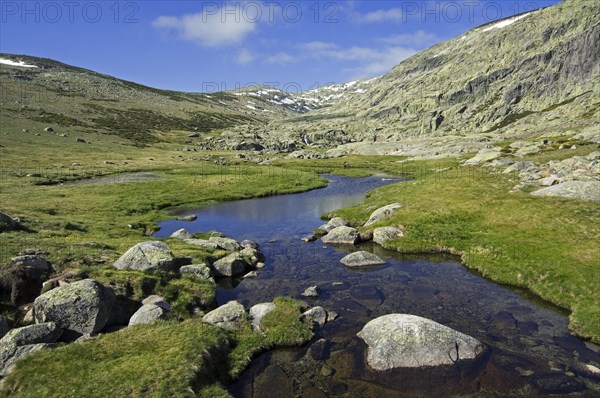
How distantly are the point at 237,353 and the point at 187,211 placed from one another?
182 feet

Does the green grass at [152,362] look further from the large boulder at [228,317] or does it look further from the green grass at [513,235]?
the green grass at [513,235]

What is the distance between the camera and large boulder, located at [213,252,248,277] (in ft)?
122

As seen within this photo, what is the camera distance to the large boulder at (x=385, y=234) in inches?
1822

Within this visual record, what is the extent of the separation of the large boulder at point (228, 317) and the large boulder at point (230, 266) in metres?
9.69

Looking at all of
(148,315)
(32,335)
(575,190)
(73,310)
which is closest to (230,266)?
(148,315)

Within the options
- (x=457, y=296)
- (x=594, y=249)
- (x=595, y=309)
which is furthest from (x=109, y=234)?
(x=594, y=249)

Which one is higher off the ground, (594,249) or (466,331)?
(594,249)

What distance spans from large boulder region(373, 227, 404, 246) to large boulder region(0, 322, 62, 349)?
3512 cm

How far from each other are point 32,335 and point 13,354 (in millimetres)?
1630

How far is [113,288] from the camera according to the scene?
28344 mm

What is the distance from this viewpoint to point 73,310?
76.1 feet

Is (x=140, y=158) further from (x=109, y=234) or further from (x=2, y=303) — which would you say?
(x=2, y=303)

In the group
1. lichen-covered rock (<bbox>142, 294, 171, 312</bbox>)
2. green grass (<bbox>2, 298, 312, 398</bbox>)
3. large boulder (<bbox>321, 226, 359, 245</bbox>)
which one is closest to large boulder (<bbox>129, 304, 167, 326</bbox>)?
lichen-covered rock (<bbox>142, 294, 171, 312</bbox>)

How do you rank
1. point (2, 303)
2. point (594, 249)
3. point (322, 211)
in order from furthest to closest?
1. point (322, 211)
2. point (594, 249)
3. point (2, 303)
